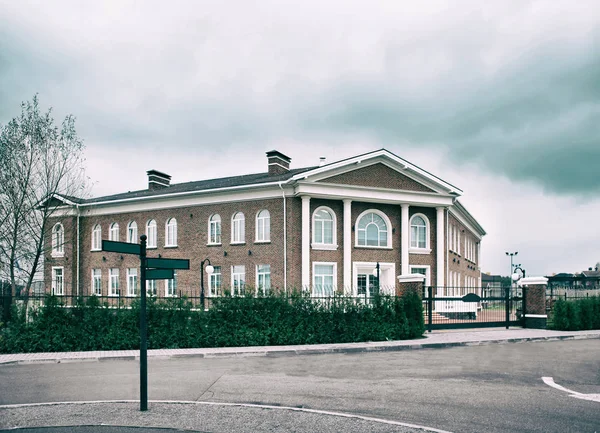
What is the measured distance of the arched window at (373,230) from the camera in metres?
31.8

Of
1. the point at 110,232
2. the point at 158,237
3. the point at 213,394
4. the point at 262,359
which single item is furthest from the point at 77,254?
the point at 213,394

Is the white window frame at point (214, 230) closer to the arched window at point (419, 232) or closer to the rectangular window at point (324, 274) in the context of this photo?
the rectangular window at point (324, 274)

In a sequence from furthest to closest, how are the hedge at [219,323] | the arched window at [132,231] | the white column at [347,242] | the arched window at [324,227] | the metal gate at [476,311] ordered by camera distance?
the arched window at [132,231]
the white column at [347,242]
the arched window at [324,227]
the metal gate at [476,311]
the hedge at [219,323]

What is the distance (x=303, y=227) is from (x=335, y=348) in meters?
14.4

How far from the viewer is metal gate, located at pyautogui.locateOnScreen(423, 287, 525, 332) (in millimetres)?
21734

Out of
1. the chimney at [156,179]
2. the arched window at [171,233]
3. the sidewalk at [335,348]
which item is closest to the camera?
the sidewalk at [335,348]

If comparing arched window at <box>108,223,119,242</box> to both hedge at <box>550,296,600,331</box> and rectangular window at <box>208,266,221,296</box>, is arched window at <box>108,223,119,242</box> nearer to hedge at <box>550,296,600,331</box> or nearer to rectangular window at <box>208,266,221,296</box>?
rectangular window at <box>208,266,221,296</box>

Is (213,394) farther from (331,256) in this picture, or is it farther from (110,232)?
(110,232)

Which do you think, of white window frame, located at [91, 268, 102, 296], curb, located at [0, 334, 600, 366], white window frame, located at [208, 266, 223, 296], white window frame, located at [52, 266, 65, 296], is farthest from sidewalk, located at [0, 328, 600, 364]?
white window frame, located at [52, 266, 65, 296]

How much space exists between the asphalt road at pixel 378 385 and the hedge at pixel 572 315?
8.90 m

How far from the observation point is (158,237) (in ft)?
119

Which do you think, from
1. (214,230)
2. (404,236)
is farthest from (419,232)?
(214,230)

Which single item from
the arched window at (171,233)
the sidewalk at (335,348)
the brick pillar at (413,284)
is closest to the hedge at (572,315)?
the sidewalk at (335,348)

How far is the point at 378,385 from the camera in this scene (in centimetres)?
1023
